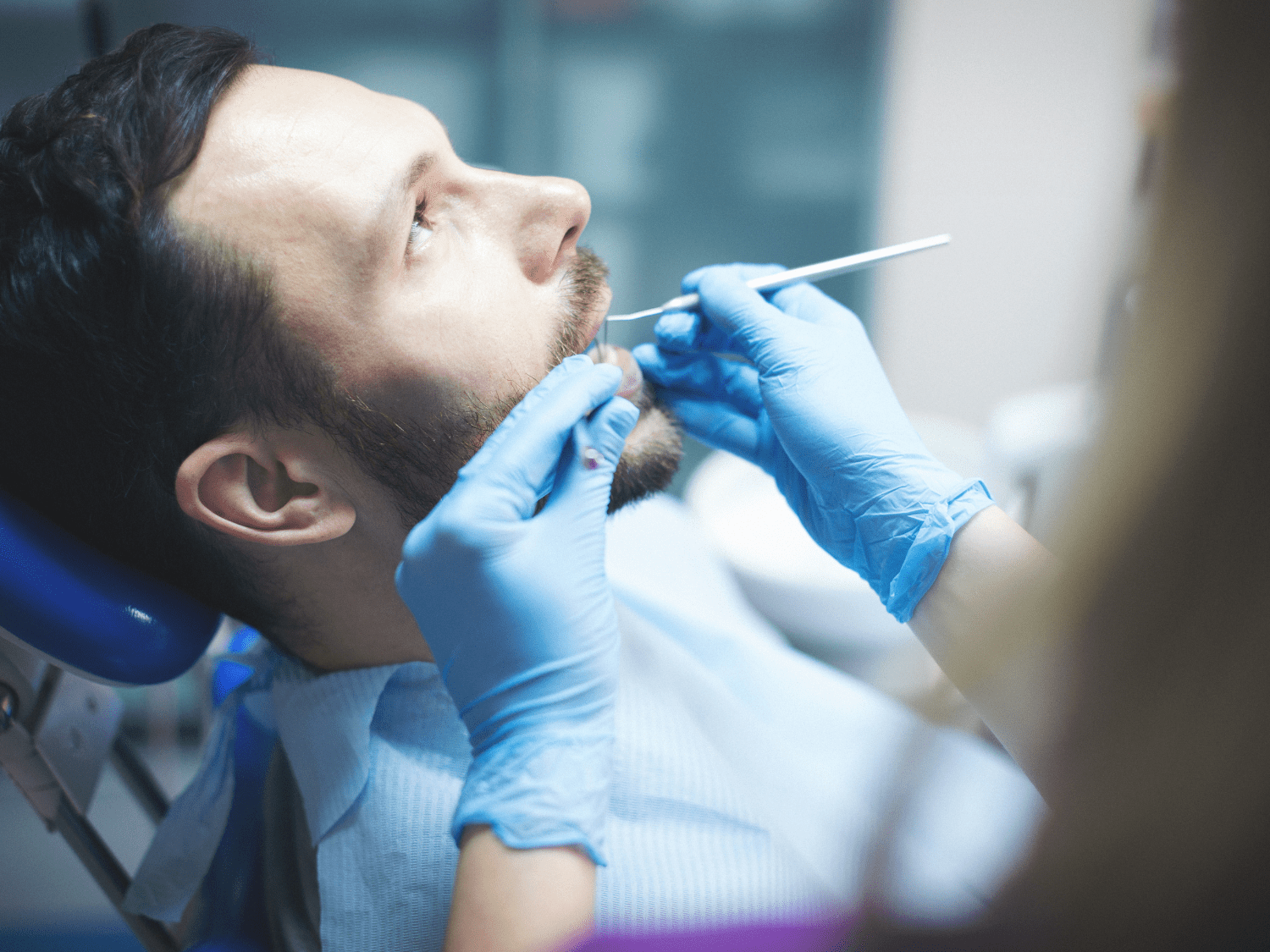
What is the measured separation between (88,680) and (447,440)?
55 cm

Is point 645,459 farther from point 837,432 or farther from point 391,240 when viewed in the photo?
point 391,240

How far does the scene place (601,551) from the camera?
82 cm

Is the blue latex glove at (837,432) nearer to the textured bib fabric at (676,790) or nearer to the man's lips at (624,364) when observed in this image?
the man's lips at (624,364)

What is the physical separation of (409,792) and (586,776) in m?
0.30

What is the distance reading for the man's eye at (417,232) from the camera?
0.91 m

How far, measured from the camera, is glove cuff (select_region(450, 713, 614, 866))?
2.29 feet

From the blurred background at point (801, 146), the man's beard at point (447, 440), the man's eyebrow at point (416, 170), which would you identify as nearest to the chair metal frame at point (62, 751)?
the man's beard at point (447, 440)

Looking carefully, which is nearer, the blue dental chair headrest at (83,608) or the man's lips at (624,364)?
the blue dental chair headrest at (83,608)

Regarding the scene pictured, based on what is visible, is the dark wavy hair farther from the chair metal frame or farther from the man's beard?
the chair metal frame

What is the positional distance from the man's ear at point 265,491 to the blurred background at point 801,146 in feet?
A: 3.62

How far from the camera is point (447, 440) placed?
92cm

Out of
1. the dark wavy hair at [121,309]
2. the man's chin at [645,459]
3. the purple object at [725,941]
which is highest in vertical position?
the dark wavy hair at [121,309]

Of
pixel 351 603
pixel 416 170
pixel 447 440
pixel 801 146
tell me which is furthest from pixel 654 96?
pixel 351 603

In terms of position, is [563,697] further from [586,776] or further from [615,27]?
[615,27]
